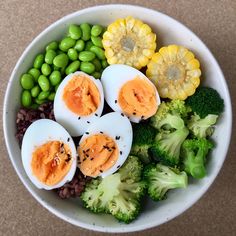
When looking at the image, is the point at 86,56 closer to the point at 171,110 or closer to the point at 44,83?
the point at 44,83

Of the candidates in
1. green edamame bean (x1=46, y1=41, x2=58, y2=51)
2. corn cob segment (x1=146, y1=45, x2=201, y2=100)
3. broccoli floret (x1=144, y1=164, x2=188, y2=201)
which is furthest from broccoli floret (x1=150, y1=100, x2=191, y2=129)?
green edamame bean (x1=46, y1=41, x2=58, y2=51)

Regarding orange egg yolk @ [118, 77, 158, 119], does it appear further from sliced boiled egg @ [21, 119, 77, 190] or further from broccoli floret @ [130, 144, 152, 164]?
sliced boiled egg @ [21, 119, 77, 190]

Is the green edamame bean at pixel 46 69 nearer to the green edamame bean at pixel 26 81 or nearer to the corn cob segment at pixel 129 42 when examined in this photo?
the green edamame bean at pixel 26 81

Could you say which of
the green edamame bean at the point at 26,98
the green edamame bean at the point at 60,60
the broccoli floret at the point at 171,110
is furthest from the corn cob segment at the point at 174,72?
the green edamame bean at the point at 26,98

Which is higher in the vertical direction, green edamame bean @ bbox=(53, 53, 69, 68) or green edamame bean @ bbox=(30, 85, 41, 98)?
green edamame bean @ bbox=(53, 53, 69, 68)

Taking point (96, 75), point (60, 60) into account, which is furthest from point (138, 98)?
point (60, 60)
